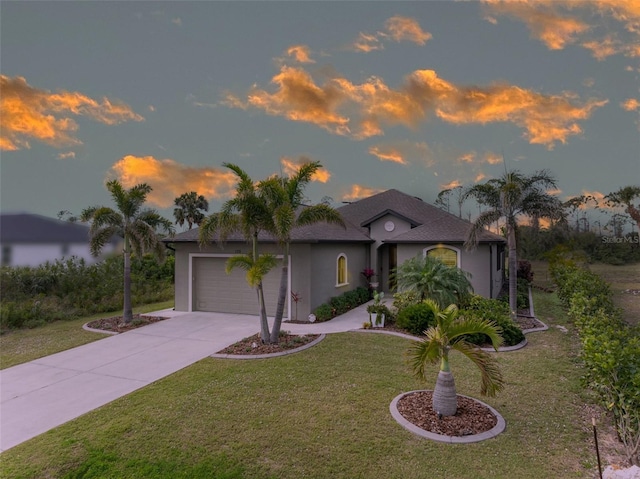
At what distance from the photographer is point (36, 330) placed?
40.1 feet

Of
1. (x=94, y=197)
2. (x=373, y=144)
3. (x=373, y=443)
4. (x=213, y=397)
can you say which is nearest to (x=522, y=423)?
(x=373, y=443)

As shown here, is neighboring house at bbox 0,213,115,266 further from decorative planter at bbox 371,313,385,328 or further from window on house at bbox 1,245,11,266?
decorative planter at bbox 371,313,385,328

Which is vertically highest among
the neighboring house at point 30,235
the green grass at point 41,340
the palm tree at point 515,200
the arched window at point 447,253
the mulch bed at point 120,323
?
the palm tree at point 515,200

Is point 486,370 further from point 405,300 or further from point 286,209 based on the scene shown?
point 405,300

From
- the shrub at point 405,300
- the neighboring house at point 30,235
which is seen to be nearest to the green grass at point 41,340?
the neighboring house at point 30,235

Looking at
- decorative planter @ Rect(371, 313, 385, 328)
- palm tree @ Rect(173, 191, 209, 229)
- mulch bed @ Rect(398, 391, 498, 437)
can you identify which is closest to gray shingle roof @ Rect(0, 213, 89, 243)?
mulch bed @ Rect(398, 391, 498, 437)

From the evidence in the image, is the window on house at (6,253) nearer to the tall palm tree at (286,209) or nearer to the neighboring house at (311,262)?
the neighboring house at (311,262)

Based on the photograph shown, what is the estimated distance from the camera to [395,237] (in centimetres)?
1745

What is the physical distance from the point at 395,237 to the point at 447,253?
291 centimetres

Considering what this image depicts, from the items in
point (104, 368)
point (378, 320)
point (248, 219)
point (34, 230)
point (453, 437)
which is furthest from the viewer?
point (378, 320)

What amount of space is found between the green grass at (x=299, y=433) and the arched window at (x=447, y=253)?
25.5ft

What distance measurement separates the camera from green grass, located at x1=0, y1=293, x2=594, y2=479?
14.3 feet

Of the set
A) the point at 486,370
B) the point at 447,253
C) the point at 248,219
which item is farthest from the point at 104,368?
the point at 447,253

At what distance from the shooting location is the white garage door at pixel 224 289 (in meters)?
13.1
